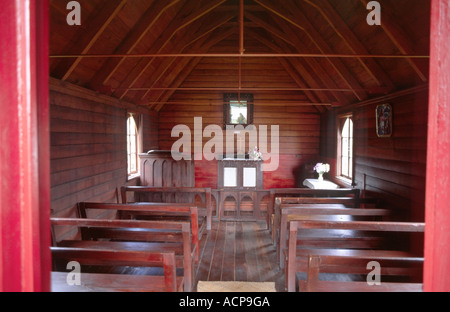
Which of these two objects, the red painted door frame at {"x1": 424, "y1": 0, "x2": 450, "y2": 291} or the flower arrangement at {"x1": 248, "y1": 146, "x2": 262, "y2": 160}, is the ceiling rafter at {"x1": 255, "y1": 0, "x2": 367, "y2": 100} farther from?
the red painted door frame at {"x1": 424, "y1": 0, "x2": 450, "y2": 291}

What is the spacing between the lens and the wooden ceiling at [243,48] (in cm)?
382

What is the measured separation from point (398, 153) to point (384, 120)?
2.39 feet

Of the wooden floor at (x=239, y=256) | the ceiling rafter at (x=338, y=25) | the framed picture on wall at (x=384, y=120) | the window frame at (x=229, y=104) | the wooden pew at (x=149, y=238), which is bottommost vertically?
the wooden floor at (x=239, y=256)

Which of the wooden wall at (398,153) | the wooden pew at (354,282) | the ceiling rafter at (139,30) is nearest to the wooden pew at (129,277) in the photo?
the wooden pew at (354,282)

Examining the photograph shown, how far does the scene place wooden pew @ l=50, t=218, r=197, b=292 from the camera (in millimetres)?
3105

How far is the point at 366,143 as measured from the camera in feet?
19.7

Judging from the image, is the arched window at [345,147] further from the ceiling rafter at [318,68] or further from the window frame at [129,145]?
the window frame at [129,145]

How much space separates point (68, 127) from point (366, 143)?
5.42 m

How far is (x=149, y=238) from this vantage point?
12.5 ft

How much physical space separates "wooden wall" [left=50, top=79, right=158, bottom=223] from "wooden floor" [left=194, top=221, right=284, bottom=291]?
7.14ft

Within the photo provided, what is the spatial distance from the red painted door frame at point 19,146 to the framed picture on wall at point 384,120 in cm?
528

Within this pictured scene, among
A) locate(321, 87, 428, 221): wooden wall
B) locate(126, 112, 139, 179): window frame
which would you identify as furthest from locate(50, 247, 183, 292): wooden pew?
locate(126, 112, 139, 179): window frame
